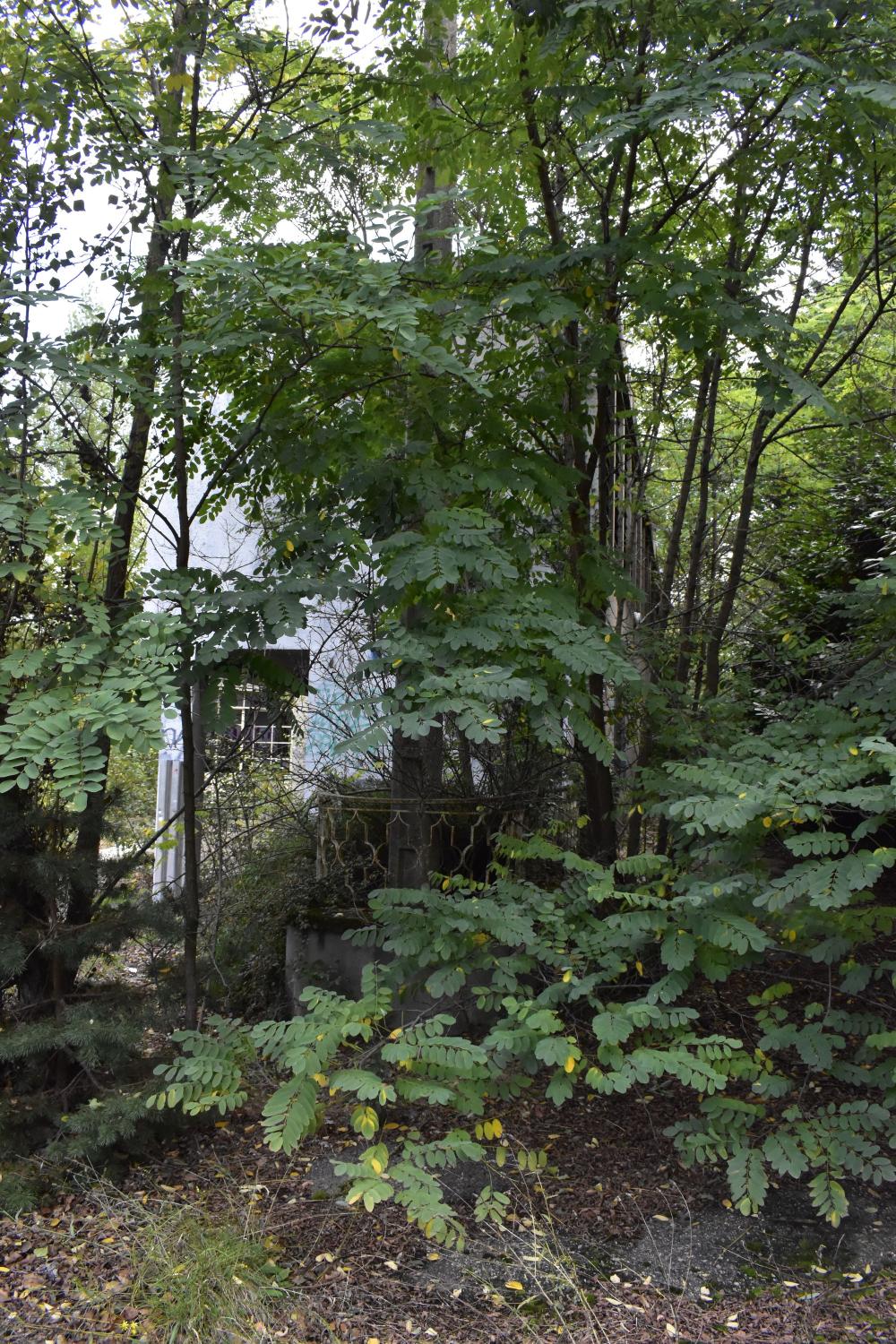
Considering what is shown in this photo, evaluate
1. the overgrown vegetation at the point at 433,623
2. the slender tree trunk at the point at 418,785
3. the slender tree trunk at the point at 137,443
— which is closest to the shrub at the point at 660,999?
the overgrown vegetation at the point at 433,623

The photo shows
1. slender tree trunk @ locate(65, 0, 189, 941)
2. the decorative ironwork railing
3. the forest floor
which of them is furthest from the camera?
the decorative ironwork railing

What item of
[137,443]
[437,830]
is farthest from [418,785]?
[137,443]

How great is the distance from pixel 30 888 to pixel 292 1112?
6.63 feet

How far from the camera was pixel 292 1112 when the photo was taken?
10.8 feet

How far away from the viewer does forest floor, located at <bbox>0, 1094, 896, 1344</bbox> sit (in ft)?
11.1

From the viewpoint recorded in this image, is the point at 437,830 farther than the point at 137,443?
Yes

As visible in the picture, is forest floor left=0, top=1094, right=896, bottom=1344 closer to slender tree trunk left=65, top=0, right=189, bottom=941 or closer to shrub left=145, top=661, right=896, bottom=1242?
shrub left=145, top=661, right=896, bottom=1242

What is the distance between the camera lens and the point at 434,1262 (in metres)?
3.81

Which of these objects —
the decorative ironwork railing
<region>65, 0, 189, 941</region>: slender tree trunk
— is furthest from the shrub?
the decorative ironwork railing

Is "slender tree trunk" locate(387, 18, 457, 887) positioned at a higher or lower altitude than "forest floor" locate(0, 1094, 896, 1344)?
higher

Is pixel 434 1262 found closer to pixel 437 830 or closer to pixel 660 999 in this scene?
pixel 660 999

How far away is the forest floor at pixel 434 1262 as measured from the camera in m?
3.38

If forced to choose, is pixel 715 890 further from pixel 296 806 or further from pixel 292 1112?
pixel 296 806

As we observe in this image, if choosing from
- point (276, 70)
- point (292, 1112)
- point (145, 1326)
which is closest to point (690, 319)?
point (276, 70)
